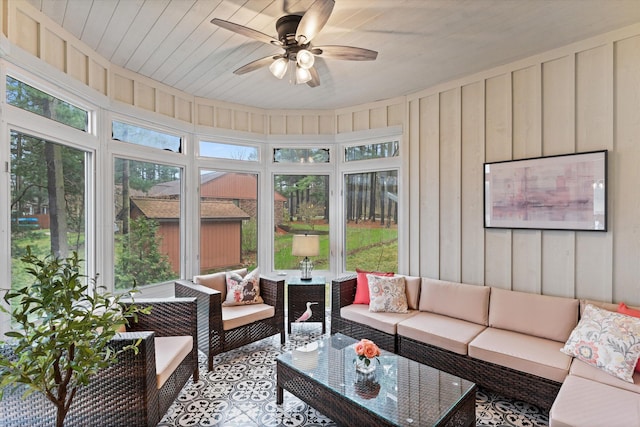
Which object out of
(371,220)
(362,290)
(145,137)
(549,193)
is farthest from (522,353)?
(145,137)

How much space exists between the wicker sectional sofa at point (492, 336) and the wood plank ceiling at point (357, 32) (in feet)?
7.34

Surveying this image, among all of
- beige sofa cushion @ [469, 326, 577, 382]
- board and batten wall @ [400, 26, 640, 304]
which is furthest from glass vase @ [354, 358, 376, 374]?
board and batten wall @ [400, 26, 640, 304]

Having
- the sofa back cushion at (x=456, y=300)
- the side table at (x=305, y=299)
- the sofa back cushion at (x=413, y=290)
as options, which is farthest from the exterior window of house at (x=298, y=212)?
the sofa back cushion at (x=456, y=300)

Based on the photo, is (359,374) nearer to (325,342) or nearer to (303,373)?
(303,373)

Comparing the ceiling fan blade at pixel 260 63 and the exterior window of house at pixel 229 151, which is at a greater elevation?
the ceiling fan blade at pixel 260 63

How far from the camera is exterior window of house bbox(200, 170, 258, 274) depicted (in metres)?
4.12

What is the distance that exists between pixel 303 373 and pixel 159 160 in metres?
2.88

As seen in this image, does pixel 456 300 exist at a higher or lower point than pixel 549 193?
lower

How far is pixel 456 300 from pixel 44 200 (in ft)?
12.5

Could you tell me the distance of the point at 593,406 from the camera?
1.78 metres

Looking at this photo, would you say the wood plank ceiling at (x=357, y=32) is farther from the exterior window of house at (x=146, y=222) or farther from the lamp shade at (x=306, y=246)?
the lamp shade at (x=306, y=246)

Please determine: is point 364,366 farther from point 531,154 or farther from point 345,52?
point 531,154

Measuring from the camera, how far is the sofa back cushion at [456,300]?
302 cm

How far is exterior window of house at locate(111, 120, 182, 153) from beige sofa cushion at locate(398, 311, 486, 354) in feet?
10.9
